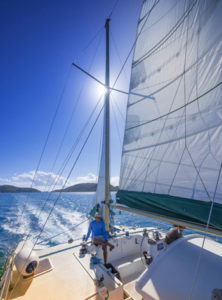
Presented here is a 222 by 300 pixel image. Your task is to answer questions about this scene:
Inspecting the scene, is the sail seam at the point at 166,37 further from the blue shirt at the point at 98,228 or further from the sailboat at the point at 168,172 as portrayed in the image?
the blue shirt at the point at 98,228

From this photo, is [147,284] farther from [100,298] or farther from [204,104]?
[204,104]

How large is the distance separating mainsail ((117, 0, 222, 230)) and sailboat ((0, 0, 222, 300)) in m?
0.01

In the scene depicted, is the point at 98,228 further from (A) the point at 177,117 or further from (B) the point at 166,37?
(B) the point at 166,37

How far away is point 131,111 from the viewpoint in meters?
3.12

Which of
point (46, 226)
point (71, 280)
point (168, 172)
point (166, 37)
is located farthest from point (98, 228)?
point (46, 226)

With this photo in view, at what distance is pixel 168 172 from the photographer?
2.08 metres

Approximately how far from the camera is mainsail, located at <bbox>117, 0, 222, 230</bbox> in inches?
63.6

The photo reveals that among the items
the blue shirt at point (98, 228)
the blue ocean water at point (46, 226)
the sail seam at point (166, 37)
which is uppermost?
the sail seam at point (166, 37)

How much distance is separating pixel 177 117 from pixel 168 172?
0.90 m

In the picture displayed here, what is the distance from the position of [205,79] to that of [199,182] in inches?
54.2

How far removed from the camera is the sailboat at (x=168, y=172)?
119 centimetres

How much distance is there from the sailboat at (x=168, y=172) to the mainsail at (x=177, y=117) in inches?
0.5

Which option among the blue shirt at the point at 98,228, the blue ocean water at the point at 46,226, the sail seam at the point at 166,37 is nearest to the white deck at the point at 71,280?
the blue shirt at the point at 98,228

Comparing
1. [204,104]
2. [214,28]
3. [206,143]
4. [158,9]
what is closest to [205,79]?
[204,104]
